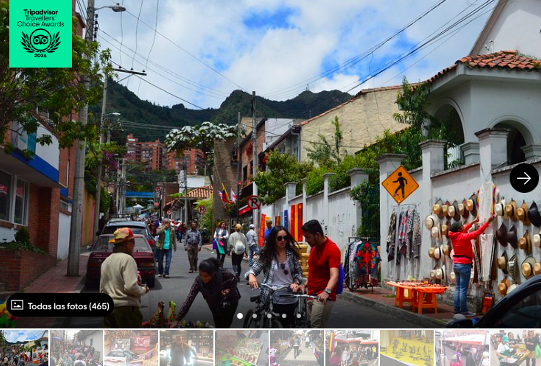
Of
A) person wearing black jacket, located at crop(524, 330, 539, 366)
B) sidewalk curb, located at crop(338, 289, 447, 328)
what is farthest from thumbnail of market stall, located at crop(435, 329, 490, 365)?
sidewalk curb, located at crop(338, 289, 447, 328)

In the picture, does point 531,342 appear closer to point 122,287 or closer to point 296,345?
point 296,345

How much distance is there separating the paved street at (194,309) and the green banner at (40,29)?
5.77ft

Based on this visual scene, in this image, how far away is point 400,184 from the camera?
7.77 meters

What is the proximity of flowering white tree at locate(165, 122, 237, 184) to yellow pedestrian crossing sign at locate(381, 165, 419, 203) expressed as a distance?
3011mm

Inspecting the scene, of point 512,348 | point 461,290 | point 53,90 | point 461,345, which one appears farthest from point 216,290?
point 461,290

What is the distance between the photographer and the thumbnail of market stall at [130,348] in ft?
13.9

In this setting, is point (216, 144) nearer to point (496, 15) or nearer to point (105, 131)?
point (105, 131)

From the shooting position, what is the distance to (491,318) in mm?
4262

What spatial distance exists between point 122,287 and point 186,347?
64 centimetres

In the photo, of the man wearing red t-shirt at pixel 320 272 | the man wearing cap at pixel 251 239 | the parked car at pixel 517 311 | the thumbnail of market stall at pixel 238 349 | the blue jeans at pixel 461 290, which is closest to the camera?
the parked car at pixel 517 311

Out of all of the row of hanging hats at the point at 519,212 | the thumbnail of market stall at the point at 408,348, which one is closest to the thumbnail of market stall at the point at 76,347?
the thumbnail of market stall at the point at 408,348

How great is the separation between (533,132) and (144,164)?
4.64 meters

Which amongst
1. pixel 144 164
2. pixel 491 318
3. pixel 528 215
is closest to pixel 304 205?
pixel 144 164

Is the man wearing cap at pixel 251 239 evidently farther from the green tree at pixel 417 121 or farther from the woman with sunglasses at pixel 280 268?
Answer: the green tree at pixel 417 121
